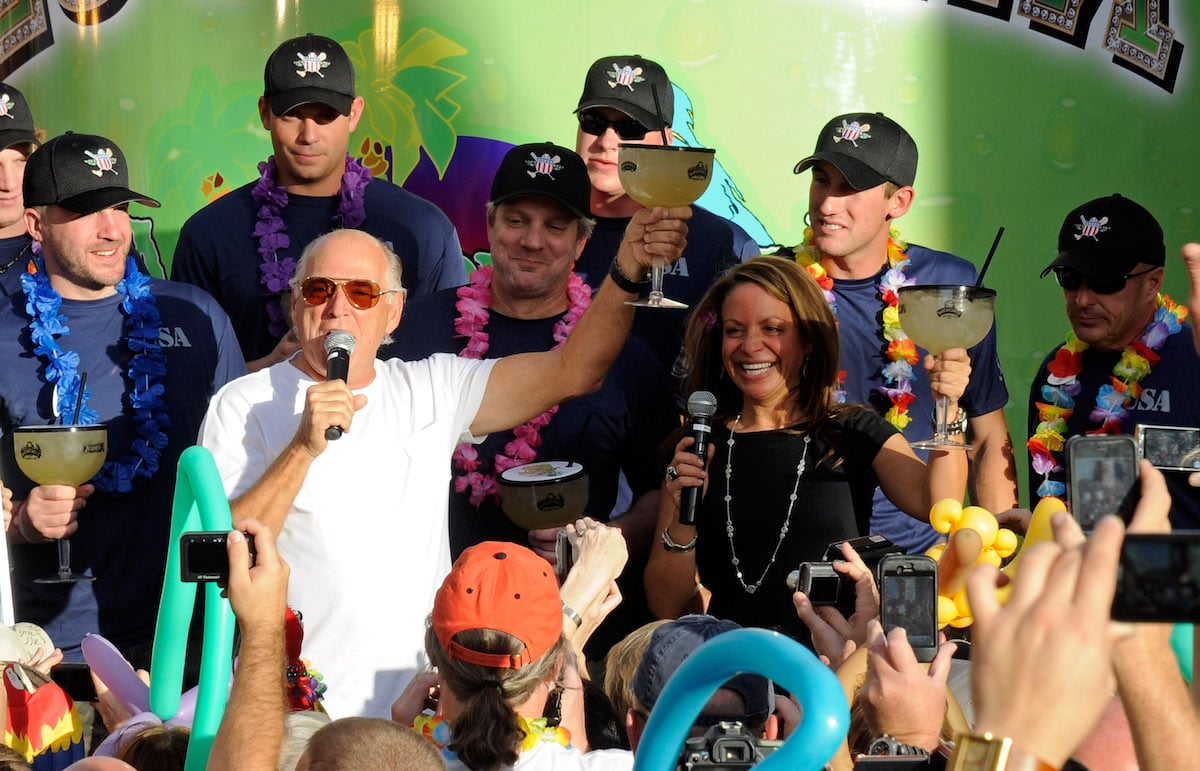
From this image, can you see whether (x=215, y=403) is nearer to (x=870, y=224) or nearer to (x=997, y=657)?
(x=870, y=224)

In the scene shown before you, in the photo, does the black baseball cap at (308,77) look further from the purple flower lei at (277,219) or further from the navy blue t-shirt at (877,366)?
the navy blue t-shirt at (877,366)

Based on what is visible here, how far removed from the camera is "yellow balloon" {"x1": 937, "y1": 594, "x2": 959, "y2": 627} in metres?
2.86

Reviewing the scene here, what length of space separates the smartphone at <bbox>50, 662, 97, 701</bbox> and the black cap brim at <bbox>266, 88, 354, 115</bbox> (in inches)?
91.1

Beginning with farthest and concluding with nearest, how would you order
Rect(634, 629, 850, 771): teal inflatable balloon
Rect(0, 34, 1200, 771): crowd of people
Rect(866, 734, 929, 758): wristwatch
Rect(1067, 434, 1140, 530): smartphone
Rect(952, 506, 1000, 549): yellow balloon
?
1. Rect(952, 506, 1000, 549): yellow balloon
2. Rect(0, 34, 1200, 771): crowd of people
3. Rect(866, 734, 929, 758): wristwatch
4. Rect(1067, 434, 1140, 530): smartphone
5. Rect(634, 629, 850, 771): teal inflatable balloon

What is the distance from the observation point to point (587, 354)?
4.00 meters

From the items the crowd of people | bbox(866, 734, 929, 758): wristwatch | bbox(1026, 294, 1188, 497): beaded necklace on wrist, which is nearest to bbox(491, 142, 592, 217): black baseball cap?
the crowd of people

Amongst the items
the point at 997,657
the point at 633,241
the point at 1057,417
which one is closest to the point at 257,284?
the point at 633,241

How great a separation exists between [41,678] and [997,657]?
8.61 ft

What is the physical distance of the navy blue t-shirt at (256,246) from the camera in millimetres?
5254

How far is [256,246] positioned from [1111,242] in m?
2.92

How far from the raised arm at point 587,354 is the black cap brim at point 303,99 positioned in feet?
5.10

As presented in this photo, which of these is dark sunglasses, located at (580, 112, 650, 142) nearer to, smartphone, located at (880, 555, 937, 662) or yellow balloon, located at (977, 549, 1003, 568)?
yellow balloon, located at (977, 549, 1003, 568)

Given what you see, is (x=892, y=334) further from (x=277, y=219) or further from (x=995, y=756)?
(x=995, y=756)

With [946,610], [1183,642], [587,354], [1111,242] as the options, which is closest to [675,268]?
[587,354]
